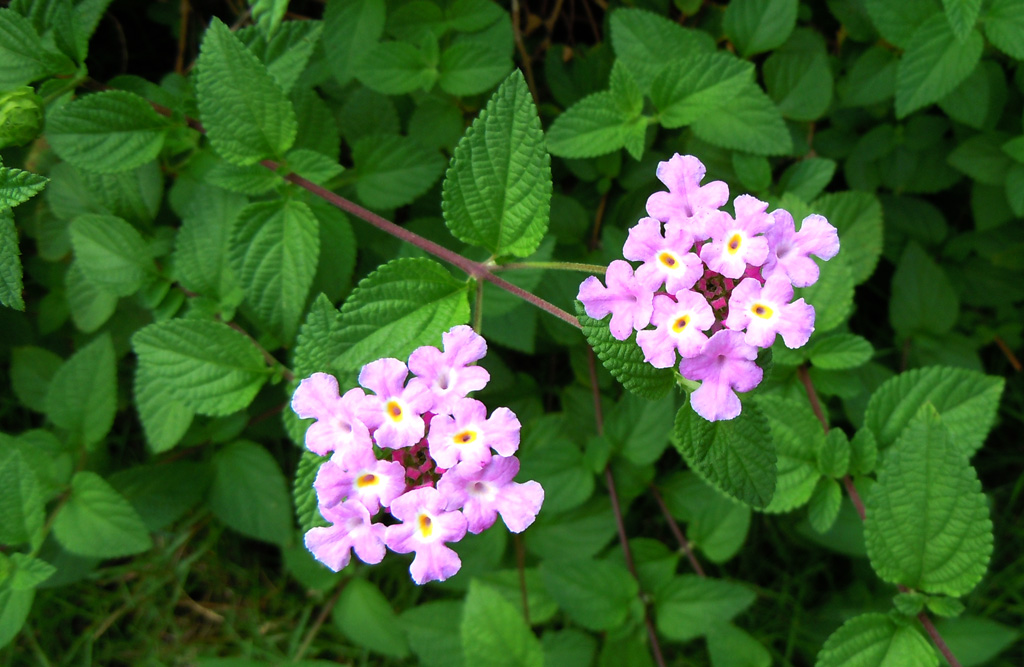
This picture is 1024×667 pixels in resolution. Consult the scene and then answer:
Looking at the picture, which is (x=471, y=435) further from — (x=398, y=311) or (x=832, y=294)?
(x=832, y=294)

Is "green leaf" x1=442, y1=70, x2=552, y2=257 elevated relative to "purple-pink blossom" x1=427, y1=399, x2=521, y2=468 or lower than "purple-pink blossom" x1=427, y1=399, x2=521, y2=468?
elevated

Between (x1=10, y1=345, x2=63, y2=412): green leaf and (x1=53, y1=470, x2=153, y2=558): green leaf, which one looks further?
(x1=10, y1=345, x2=63, y2=412): green leaf

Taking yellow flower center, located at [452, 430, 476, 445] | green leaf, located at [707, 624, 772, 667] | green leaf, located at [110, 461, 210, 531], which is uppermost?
yellow flower center, located at [452, 430, 476, 445]

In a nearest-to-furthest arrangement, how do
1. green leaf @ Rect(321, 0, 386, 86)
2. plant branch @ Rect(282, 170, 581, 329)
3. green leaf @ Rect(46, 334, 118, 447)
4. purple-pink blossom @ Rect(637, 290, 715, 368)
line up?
purple-pink blossom @ Rect(637, 290, 715, 368) < plant branch @ Rect(282, 170, 581, 329) < green leaf @ Rect(321, 0, 386, 86) < green leaf @ Rect(46, 334, 118, 447)

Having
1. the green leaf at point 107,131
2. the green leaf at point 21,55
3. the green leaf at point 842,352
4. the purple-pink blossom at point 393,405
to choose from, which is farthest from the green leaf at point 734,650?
the green leaf at point 21,55

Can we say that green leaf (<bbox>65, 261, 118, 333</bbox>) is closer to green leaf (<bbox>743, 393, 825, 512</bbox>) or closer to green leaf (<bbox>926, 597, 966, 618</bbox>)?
green leaf (<bbox>743, 393, 825, 512</bbox>)

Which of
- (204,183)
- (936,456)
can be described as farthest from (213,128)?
(936,456)

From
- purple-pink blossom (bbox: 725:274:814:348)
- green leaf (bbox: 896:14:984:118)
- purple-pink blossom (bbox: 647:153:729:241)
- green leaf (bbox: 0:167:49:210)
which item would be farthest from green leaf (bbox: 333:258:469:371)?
green leaf (bbox: 896:14:984:118)

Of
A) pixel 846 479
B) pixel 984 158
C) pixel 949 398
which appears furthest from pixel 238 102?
pixel 984 158
